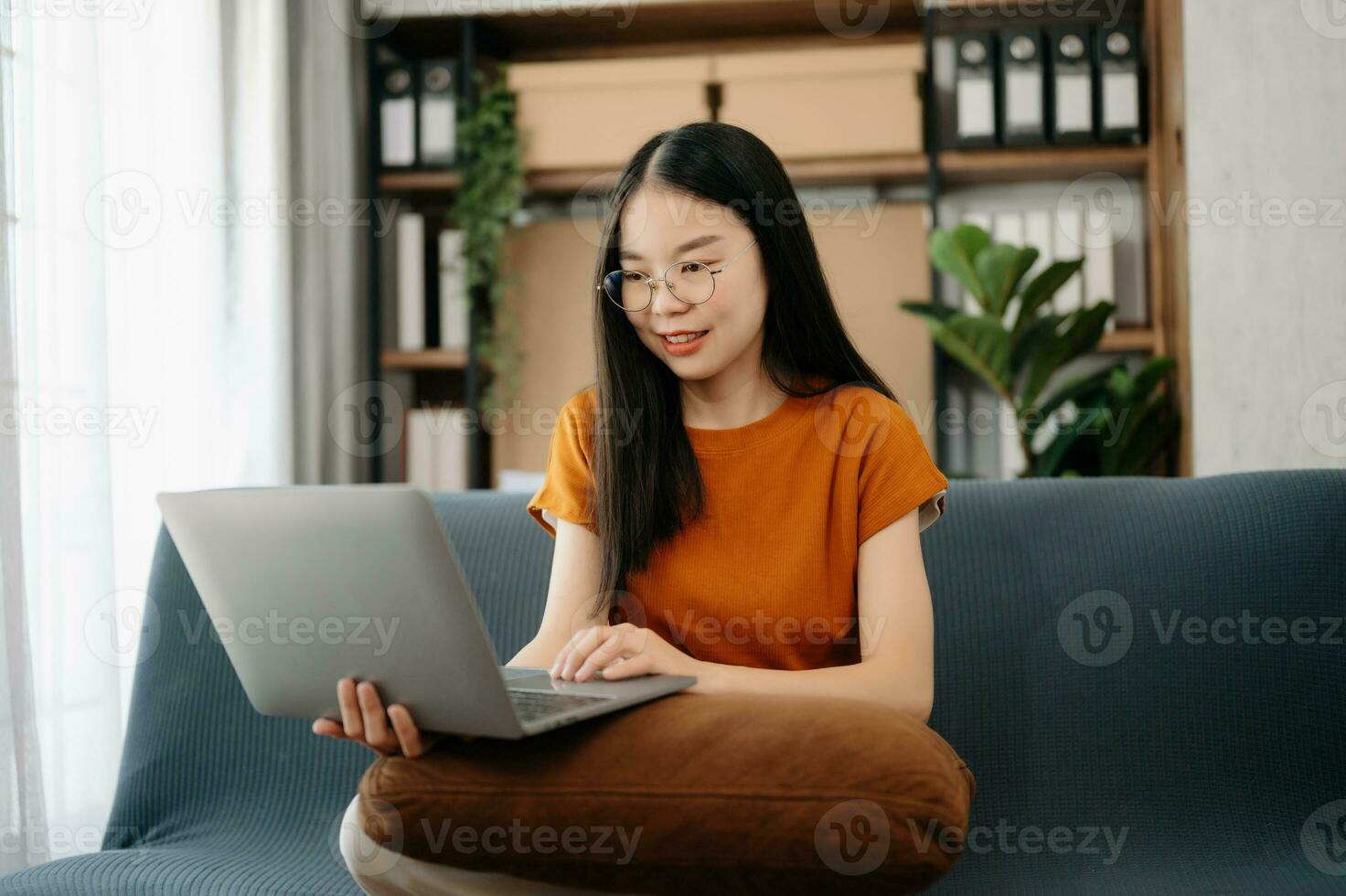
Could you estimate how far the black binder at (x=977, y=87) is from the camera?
277 cm

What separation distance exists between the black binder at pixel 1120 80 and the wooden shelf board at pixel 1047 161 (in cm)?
5

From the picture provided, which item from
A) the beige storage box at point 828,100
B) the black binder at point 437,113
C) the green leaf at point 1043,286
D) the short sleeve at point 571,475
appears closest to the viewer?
the short sleeve at point 571,475

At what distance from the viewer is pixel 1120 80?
2721mm

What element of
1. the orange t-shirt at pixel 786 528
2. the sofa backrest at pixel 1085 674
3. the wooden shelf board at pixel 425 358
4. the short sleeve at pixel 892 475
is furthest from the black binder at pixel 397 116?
the short sleeve at pixel 892 475

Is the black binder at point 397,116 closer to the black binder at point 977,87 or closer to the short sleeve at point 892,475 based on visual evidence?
the black binder at point 977,87

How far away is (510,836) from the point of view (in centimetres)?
79

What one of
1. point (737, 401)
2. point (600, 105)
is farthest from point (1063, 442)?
point (737, 401)

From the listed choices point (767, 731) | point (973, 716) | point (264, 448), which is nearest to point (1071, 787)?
point (973, 716)

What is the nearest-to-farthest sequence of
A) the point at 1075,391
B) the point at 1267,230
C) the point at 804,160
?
the point at 1267,230
the point at 1075,391
the point at 804,160

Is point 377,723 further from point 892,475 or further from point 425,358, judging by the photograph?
point 425,358

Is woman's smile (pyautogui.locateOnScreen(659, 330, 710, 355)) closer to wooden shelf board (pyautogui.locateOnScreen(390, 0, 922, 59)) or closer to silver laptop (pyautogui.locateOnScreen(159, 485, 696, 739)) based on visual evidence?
silver laptop (pyautogui.locateOnScreen(159, 485, 696, 739))

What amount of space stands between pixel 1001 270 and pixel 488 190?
4.12 feet

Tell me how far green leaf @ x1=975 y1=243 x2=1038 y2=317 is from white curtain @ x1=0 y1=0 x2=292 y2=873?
4.99 feet

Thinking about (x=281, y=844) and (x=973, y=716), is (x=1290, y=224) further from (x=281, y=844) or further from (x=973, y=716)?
(x=281, y=844)
